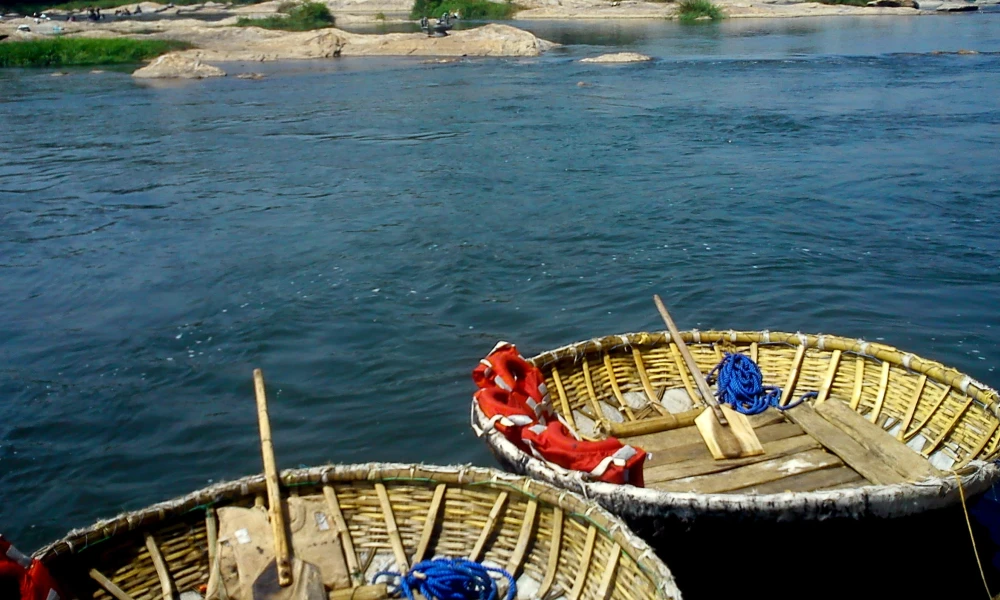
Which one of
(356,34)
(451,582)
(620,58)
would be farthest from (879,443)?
(356,34)

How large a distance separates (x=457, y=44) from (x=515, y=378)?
39.8 m

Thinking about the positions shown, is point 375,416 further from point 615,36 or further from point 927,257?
point 615,36

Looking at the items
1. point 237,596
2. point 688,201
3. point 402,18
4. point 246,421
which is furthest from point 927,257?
point 402,18

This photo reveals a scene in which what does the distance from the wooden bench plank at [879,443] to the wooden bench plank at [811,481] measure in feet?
0.92

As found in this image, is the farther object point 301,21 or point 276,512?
point 301,21

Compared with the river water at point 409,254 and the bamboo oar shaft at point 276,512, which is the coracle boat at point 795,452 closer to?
the bamboo oar shaft at point 276,512

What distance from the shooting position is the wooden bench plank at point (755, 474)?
6016mm

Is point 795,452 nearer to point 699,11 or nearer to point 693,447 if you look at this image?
point 693,447

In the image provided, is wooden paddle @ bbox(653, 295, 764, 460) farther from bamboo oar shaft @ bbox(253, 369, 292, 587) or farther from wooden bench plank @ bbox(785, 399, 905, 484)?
bamboo oar shaft @ bbox(253, 369, 292, 587)

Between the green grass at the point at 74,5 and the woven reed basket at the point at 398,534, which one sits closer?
the woven reed basket at the point at 398,534

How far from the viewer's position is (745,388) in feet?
23.7

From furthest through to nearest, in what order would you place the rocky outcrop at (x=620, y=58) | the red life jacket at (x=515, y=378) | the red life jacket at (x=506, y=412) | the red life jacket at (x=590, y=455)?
the rocky outcrop at (x=620, y=58)
the red life jacket at (x=515, y=378)
the red life jacket at (x=506, y=412)
the red life jacket at (x=590, y=455)

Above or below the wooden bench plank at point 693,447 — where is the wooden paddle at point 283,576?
above

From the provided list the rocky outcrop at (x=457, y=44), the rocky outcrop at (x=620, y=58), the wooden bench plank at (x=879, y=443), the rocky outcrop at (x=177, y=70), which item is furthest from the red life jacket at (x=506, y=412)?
the rocky outcrop at (x=457, y=44)
